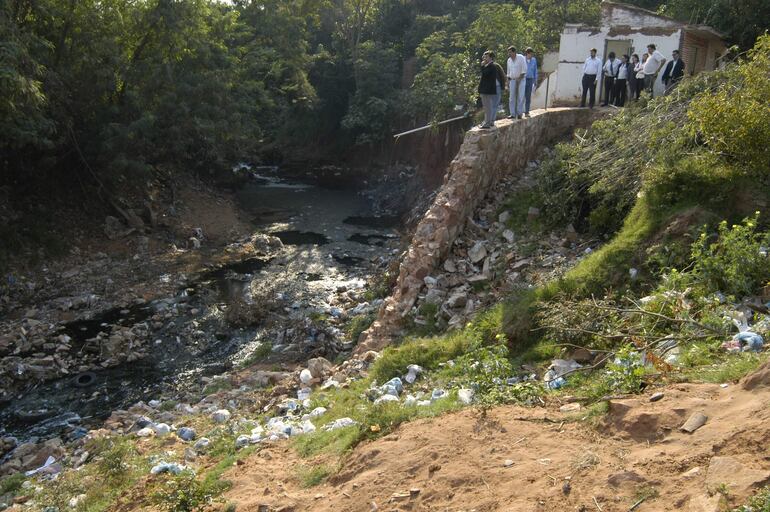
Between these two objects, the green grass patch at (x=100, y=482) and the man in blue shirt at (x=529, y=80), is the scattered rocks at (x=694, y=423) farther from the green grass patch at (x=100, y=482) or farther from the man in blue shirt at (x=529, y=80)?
the man in blue shirt at (x=529, y=80)

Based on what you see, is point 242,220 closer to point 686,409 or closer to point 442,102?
point 442,102

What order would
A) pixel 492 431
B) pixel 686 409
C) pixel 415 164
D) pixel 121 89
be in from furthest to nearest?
pixel 415 164 → pixel 121 89 → pixel 492 431 → pixel 686 409

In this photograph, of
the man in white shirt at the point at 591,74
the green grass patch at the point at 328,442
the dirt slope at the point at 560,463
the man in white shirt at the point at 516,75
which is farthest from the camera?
the man in white shirt at the point at 591,74

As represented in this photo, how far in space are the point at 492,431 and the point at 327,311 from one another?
Result: 7749 millimetres

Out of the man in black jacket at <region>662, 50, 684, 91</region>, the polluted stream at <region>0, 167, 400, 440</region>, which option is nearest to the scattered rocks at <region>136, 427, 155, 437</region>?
the polluted stream at <region>0, 167, 400, 440</region>

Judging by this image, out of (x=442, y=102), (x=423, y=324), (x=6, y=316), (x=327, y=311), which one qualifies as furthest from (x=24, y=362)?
(x=442, y=102)

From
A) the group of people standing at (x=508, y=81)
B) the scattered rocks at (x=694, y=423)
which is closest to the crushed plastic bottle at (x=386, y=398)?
the scattered rocks at (x=694, y=423)

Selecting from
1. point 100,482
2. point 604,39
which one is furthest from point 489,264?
point 604,39

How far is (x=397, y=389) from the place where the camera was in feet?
22.5

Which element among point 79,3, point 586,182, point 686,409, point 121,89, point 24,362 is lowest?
point 24,362

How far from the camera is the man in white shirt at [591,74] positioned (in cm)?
1247

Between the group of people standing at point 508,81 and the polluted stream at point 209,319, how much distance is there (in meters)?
4.92

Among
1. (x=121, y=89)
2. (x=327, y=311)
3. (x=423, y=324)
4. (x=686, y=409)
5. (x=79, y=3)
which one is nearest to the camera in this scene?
(x=686, y=409)

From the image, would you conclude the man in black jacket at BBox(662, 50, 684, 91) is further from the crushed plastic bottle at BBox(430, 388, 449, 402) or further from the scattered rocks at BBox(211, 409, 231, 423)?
the scattered rocks at BBox(211, 409, 231, 423)
